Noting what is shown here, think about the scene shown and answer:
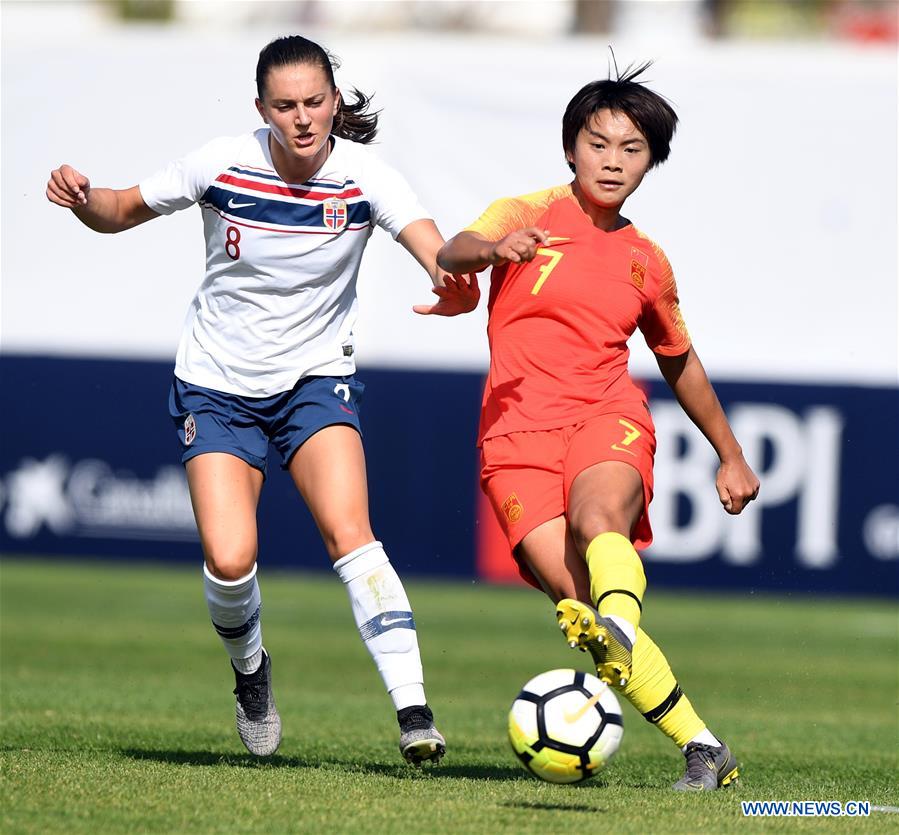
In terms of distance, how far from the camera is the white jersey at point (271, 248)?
5992mm

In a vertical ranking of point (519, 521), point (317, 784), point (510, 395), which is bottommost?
point (317, 784)

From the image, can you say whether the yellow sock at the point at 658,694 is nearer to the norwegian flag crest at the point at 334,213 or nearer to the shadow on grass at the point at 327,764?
the shadow on grass at the point at 327,764

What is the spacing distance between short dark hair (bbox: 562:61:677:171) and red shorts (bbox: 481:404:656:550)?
0.89 meters

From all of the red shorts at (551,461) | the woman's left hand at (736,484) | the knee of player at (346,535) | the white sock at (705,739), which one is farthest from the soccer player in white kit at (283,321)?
the woman's left hand at (736,484)

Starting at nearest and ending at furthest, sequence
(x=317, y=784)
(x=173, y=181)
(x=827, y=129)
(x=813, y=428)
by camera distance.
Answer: (x=317, y=784)
(x=173, y=181)
(x=813, y=428)
(x=827, y=129)

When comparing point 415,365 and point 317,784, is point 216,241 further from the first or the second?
point 415,365

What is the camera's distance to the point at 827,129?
1584 cm

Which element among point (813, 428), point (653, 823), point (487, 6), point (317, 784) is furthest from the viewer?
point (487, 6)

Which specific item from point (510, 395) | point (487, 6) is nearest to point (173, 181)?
point (510, 395)

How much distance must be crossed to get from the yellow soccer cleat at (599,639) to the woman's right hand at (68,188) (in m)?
2.33

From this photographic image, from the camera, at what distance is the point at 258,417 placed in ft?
20.2

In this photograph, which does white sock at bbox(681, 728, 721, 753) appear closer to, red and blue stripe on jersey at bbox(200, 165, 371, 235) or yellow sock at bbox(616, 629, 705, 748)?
yellow sock at bbox(616, 629, 705, 748)

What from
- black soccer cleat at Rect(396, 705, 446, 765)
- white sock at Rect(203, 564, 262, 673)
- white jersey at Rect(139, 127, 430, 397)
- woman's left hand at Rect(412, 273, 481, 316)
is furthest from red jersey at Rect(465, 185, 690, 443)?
white sock at Rect(203, 564, 262, 673)

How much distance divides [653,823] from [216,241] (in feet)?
8.36
